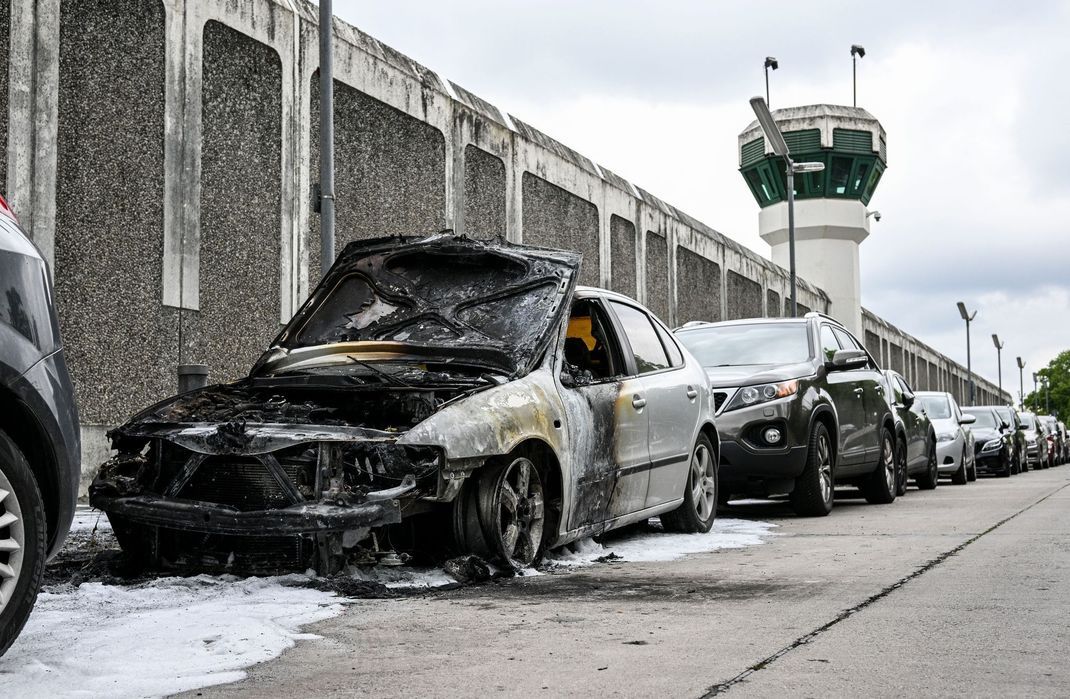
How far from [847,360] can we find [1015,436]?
17.6 metres

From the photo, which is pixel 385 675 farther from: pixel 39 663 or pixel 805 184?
pixel 805 184

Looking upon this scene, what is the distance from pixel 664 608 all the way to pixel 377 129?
467 inches

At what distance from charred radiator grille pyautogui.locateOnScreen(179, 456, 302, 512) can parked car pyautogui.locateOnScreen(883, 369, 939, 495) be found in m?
10.6

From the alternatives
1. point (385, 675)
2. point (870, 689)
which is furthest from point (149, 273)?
point (870, 689)

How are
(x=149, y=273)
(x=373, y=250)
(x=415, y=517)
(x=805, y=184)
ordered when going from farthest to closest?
(x=805, y=184) → (x=149, y=273) → (x=373, y=250) → (x=415, y=517)

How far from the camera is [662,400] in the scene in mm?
8188

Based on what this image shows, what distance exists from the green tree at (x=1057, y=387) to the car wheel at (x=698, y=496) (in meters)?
127

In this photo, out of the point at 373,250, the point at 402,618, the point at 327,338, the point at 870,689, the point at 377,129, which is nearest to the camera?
the point at 870,689

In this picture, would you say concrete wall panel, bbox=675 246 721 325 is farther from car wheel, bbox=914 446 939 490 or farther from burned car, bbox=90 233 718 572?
burned car, bbox=90 233 718 572

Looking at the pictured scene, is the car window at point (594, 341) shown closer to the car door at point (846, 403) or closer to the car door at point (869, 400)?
the car door at point (846, 403)

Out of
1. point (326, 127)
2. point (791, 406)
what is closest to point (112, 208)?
point (326, 127)

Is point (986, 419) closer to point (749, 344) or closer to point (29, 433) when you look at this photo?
point (749, 344)

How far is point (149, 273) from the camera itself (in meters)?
12.4

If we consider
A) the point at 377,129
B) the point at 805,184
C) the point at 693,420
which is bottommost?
the point at 693,420
